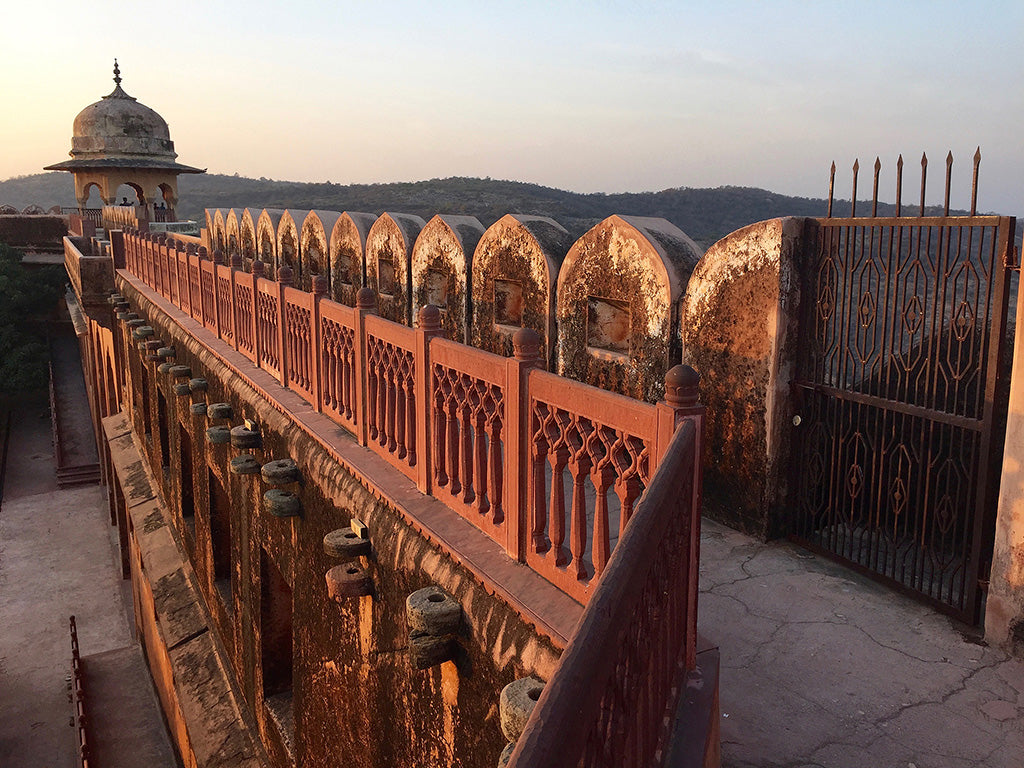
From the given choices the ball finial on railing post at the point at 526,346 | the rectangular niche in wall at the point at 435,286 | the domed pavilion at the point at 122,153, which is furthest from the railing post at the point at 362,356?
the domed pavilion at the point at 122,153

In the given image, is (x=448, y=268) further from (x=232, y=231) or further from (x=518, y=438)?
(x=232, y=231)

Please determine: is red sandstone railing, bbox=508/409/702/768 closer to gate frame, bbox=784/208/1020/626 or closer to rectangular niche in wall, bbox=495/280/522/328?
gate frame, bbox=784/208/1020/626

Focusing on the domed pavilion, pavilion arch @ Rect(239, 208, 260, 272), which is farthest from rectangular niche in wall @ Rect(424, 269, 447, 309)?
the domed pavilion

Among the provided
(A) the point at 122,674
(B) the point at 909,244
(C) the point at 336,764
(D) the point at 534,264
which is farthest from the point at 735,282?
(A) the point at 122,674

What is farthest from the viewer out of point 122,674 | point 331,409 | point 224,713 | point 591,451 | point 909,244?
point 122,674

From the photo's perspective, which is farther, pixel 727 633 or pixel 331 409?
pixel 331 409

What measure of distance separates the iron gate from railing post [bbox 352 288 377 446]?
8.42ft

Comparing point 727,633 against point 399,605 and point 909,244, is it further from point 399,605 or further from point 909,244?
point 909,244

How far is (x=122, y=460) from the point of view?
43.9ft

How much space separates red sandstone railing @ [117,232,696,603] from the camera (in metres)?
2.71

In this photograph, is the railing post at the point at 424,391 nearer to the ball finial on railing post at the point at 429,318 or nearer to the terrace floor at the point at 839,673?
the ball finial on railing post at the point at 429,318

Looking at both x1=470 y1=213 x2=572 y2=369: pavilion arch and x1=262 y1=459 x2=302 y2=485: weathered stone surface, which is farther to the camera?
x1=470 y1=213 x2=572 y2=369: pavilion arch

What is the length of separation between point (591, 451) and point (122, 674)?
11461 millimetres

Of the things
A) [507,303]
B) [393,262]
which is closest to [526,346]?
[507,303]
